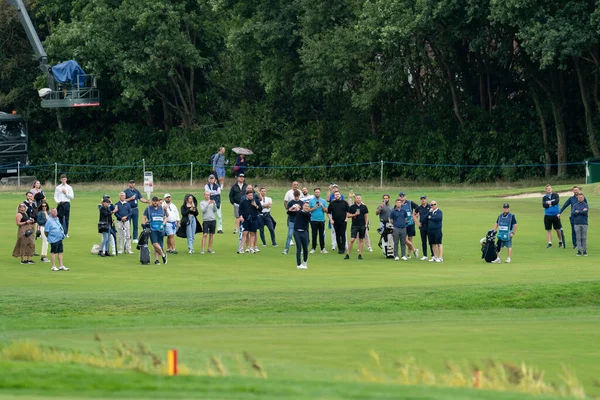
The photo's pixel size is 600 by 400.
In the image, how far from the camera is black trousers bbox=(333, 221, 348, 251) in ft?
104

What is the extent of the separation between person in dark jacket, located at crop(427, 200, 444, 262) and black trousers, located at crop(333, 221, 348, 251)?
2690 millimetres

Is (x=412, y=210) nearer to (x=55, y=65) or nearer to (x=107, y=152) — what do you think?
(x=55, y=65)

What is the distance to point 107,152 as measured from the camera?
6931 cm

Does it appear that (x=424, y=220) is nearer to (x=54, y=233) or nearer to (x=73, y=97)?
(x=54, y=233)

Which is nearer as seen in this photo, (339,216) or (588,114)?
(339,216)

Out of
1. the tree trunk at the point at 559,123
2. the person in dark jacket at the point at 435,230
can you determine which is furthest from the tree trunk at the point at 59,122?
the person in dark jacket at the point at 435,230

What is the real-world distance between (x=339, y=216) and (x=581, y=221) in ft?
20.8

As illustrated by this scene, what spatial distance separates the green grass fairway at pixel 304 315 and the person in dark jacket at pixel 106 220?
53cm

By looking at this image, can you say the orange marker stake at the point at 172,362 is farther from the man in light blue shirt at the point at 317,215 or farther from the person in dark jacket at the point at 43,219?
the man in light blue shirt at the point at 317,215

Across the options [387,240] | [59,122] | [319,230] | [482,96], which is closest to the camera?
[387,240]

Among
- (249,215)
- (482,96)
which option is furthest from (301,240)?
(482,96)

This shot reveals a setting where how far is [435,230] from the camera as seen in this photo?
2970cm

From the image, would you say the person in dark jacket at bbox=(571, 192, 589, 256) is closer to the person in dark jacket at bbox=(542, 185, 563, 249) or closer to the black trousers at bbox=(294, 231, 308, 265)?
the person in dark jacket at bbox=(542, 185, 563, 249)

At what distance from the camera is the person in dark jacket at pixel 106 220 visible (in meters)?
30.0
